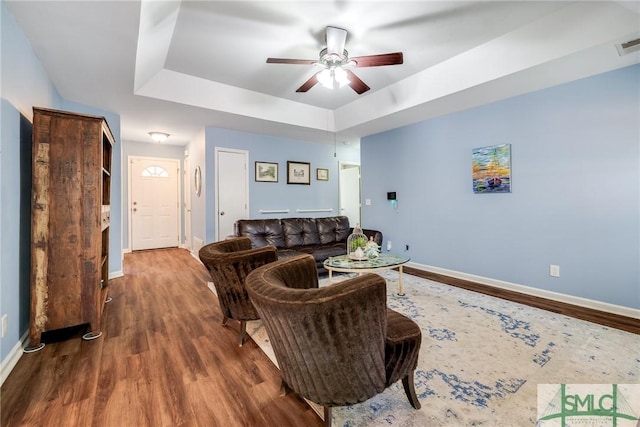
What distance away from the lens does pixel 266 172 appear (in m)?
5.21

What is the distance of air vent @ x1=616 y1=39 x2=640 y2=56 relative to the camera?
7.40 ft

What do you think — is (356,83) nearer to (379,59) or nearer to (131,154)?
(379,59)

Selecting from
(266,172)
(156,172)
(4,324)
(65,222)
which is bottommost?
(4,324)

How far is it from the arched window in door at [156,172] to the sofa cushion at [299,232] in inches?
153

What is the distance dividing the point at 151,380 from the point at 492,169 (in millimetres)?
4167

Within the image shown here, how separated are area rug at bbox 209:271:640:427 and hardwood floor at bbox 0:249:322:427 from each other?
0.25 metres

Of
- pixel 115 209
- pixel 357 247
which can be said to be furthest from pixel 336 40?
pixel 115 209

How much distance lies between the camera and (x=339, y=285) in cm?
112

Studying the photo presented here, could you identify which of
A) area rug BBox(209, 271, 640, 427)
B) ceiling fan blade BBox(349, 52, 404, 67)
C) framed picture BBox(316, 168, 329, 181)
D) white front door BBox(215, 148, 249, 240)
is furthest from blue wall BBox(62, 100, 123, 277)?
ceiling fan blade BBox(349, 52, 404, 67)

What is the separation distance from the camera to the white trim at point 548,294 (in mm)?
2666

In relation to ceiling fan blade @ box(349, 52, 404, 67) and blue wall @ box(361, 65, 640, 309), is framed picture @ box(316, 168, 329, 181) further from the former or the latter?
ceiling fan blade @ box(349, 52, 404, 67)

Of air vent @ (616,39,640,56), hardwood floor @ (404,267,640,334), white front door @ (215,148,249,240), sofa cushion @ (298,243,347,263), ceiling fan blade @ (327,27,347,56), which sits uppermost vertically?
ceiling fan blade @ (327,27,347,56)

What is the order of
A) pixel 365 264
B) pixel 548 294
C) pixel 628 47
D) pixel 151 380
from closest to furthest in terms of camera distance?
pixel 151 380 → pixel 628 47 → pixel 365 264 → pixel 548 294

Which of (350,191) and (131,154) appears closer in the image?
(131,154)
